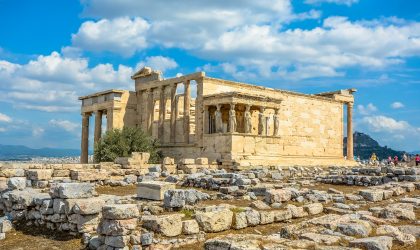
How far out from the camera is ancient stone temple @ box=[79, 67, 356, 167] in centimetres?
2653

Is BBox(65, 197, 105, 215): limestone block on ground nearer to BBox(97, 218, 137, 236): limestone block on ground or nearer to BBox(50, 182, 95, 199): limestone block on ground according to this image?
BBox(50, 182, 95, 199): limestone block on ground

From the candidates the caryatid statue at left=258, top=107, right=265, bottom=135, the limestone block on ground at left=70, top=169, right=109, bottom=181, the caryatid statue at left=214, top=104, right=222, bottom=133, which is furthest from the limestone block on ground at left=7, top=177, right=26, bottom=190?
the caryatid statue at left=258, top=107, right=265, bottom=135

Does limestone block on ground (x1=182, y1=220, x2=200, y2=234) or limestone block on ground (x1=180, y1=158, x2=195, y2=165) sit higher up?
limestone block on ground (x1=180, y1=158, x2=195, y2=165)

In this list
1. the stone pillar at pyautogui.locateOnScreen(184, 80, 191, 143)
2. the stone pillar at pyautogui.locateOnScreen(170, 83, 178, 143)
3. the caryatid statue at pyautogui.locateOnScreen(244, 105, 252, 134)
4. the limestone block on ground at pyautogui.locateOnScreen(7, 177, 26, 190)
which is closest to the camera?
the limestone block on ground at pyautogui.locateOnScreen(7, 177, 26, 190)

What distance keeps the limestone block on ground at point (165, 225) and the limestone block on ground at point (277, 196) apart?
400cm

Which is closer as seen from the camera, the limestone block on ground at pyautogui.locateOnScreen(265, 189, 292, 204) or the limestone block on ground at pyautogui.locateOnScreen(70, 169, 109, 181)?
the limestone block on ground at pyautogui.locateOnScreen(265, 189, 292, 204)

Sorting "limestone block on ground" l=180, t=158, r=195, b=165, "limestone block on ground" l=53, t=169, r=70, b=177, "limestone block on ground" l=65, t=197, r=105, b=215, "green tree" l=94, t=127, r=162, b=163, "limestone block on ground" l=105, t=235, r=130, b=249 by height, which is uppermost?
"green tree" l=94, t=127, r=162, b=163

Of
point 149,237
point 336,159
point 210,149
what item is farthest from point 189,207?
point 336,159

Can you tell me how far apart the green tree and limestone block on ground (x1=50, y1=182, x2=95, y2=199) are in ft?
55.2

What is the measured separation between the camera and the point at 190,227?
26.8 feet

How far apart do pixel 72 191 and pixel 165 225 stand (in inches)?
99.9

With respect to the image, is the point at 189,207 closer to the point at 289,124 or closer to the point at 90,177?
the point at 90,177

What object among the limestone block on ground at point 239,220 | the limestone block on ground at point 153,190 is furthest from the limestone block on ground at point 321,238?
the limestone block on ground at point 153,190

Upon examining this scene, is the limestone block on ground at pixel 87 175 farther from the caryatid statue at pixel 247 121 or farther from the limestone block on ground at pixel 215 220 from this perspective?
the caryatid statue at pixel 247 121
